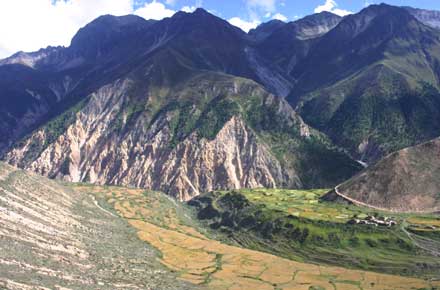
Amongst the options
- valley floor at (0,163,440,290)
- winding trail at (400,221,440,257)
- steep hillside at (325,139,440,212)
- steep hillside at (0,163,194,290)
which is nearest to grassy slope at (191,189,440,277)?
winding trail at (400,221,440,257)

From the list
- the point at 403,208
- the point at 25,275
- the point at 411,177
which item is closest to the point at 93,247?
the point at 25,275

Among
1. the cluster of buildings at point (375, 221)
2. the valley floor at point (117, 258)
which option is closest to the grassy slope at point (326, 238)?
the cluster of buildings at point (375, 221)

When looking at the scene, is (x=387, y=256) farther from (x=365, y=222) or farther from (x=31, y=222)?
(x=31, y=222)

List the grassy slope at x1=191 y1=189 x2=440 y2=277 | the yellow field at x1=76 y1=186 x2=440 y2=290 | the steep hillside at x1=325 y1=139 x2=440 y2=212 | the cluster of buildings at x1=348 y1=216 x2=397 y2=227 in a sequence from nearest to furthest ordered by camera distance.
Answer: the yellow field at x1=76 y1=186 x2=440 y2=290, the grassy slope at x1=191 y1=189 x2=440 y2=277, the cluster of buildings at x1=348 y1=216 x2=397 y2=227, the steep hillside at x1=325 y1=139 x2=440 y2=212

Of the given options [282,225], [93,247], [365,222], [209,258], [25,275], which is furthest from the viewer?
[282,225]

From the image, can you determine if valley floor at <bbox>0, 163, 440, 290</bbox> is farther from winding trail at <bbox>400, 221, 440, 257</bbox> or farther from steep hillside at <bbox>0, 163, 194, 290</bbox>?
winding trail at <bbox>400, 221, 440, 257</bbox>

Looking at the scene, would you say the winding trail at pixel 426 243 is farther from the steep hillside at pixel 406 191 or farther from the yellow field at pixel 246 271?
the steep hillside at pixel 406 191
